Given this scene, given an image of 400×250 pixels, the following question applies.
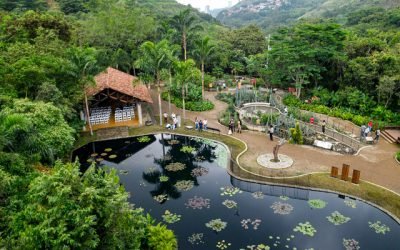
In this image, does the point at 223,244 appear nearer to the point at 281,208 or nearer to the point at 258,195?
the point at 281,208

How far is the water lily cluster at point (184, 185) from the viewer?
23.3m

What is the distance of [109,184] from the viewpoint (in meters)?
11.9

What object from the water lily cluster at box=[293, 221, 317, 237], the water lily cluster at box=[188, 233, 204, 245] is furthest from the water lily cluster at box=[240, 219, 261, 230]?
the water lily cluster at box=[188, 233, 204, 245]

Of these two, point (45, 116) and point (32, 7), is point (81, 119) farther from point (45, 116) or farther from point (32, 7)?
point (32, 7)

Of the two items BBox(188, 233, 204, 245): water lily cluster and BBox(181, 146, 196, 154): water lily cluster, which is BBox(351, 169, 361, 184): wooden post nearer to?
BBox(188, 233, 204, 245): water lily cluster

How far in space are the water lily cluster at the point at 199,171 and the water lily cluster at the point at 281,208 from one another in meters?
6.32

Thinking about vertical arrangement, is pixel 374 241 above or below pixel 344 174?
below

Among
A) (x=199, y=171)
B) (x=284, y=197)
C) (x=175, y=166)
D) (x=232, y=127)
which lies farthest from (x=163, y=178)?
(x=232, y=127)

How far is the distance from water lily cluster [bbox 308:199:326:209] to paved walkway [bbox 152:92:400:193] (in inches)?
120

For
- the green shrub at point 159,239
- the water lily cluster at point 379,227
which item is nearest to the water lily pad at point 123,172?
the green shrub at point 159,239

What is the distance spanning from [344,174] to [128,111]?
2252 centimetres

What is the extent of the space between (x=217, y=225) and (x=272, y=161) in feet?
28.7

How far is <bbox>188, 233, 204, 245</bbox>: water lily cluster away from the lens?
17797 mm

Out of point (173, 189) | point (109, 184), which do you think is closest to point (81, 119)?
point (173, 189)
